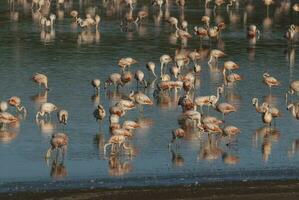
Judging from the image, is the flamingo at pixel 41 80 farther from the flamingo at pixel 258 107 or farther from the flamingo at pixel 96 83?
the flamingo at pixel 258 107

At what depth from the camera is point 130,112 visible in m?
28.1

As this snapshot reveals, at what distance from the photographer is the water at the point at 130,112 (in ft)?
69.5

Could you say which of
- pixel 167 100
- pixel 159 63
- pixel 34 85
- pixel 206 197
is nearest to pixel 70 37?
pixel 159 63

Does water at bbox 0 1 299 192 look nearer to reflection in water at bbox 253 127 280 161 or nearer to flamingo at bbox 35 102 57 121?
reflection in water at bbox 253 127 280 161

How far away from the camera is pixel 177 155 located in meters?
22.9

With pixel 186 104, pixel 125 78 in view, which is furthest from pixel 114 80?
pixel 186 104

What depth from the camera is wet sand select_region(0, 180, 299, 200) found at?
62.6ft

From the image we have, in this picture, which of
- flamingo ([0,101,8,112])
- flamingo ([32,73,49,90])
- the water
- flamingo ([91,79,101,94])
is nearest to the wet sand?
the water

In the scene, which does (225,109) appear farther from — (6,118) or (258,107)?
(6,118)

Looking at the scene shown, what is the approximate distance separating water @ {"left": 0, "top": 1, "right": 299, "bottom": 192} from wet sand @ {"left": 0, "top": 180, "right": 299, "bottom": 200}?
0.53 m

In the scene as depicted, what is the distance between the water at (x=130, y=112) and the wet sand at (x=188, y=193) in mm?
525

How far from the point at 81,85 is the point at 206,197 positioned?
13621mm

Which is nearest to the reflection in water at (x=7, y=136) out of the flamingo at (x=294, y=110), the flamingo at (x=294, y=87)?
the flamingo at (x=294, y=110)

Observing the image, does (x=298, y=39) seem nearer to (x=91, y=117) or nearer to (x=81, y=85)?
(x=81, y=85)
